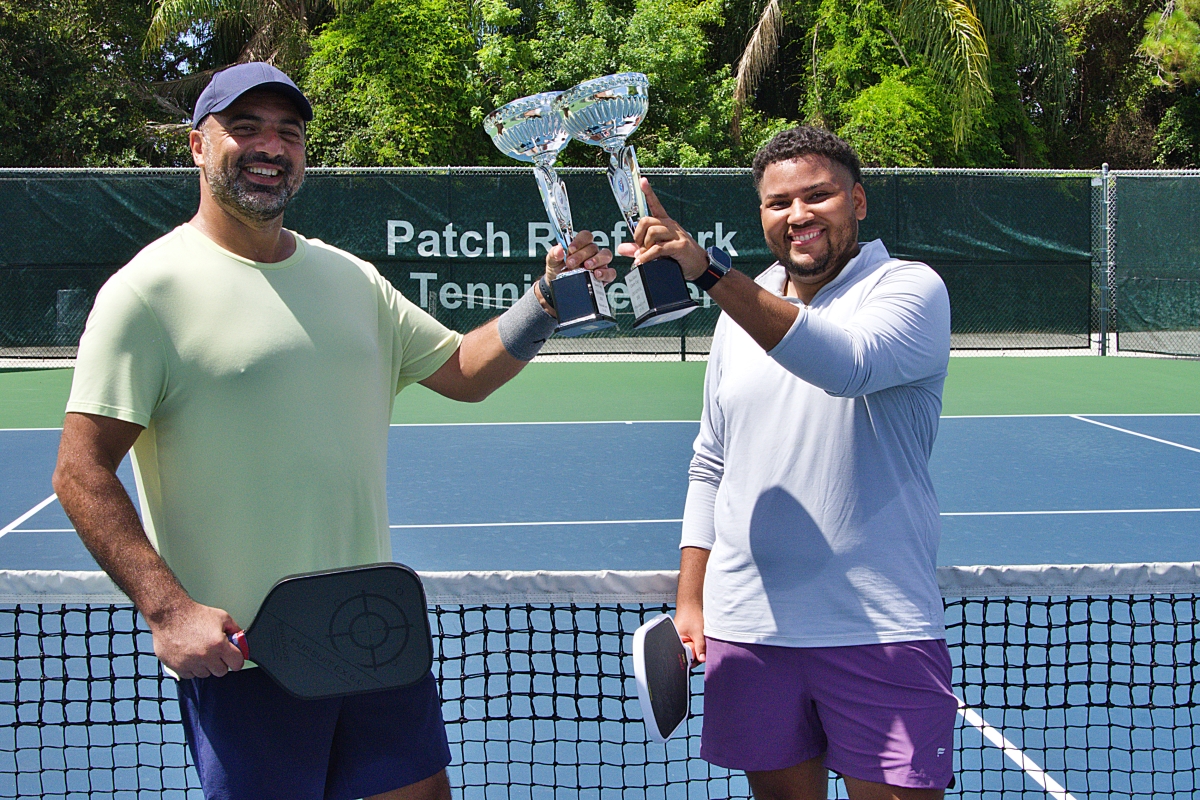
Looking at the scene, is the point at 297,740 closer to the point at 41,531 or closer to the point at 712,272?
the point at 712,272

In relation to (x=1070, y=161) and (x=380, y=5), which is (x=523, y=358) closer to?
(x=380, y=5)

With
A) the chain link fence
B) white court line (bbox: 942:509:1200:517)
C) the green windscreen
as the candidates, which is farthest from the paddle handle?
the green windscreen

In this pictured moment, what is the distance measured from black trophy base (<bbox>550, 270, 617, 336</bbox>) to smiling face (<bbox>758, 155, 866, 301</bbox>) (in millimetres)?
348

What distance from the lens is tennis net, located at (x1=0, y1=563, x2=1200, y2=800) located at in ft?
8.58

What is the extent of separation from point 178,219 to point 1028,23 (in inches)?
529

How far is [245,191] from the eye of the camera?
6.51 ft

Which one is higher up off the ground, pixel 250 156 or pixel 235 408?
pixel 250 156

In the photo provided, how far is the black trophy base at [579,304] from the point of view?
6.88 ft

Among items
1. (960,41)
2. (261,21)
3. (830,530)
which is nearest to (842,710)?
(830,530)

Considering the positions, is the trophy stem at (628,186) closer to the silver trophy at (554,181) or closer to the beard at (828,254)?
the silver trophy at (554,181)

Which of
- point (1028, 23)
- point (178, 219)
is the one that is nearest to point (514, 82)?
point (178, 219)

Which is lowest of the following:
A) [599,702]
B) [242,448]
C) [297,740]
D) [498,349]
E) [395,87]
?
[599,702]

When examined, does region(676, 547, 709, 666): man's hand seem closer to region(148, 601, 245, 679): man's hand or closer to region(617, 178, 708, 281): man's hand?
region(617, 178, 708, 281): man's hand

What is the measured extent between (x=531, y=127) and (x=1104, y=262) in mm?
13036
